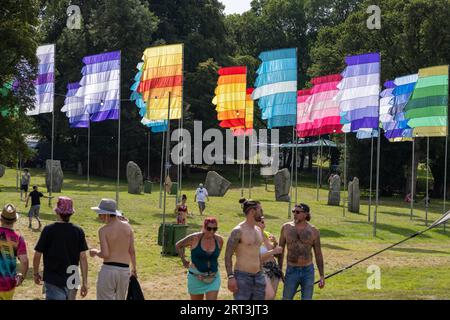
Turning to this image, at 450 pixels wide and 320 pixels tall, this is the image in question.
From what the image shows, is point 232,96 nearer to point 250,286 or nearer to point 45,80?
point 45,80

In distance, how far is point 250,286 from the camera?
10.2 m

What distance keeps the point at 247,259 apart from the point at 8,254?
312 centimetres

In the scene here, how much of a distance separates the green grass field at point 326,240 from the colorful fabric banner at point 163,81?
175 inches

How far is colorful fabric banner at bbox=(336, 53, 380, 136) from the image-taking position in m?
30.2

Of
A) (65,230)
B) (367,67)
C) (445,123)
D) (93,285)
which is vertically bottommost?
(93,285)

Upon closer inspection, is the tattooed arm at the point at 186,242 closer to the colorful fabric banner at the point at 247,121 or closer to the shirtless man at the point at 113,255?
the shirtless man at the point at 113,255

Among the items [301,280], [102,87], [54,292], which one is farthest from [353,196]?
[54,292]

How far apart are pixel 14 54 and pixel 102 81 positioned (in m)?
10.0

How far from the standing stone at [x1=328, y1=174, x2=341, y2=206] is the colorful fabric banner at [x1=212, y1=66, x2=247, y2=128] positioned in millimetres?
9493

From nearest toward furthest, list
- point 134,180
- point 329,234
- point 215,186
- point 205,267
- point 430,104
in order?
point 205,267 → point 329,234 → point 430,104 → point 134,180 → point 215,186

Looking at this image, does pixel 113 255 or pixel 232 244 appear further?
pixel 232 244

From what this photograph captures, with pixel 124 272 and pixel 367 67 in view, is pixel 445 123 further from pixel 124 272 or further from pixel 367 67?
pixel 124 272
